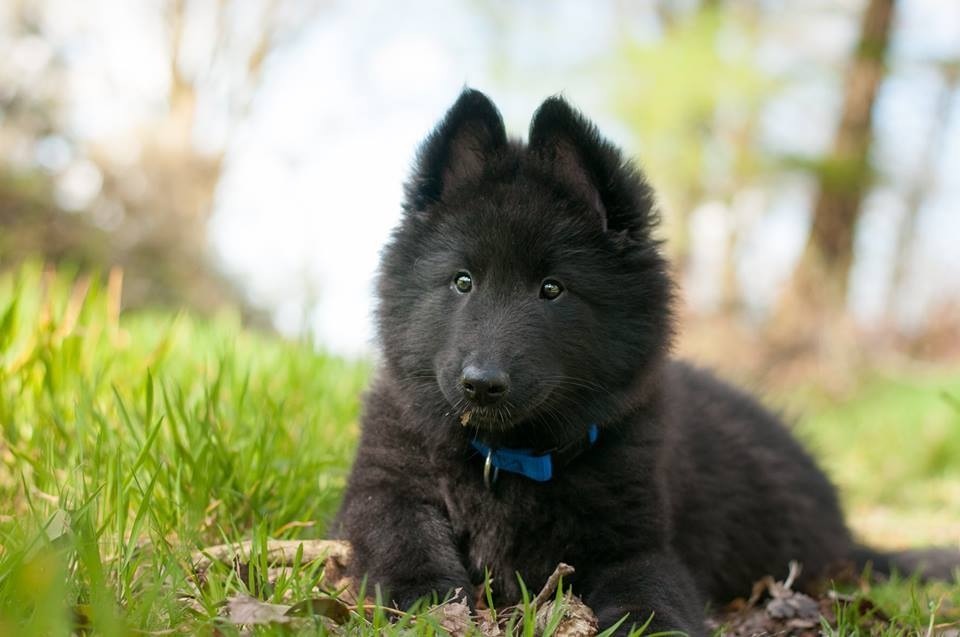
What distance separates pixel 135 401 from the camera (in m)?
4.03

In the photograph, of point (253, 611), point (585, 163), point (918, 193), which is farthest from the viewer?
point (918, 193)

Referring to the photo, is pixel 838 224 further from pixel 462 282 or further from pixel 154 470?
pixel 154 470

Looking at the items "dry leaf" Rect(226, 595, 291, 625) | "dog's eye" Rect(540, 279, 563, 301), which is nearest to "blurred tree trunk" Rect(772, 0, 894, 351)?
"dog's eye" Rect(540, 279, 563, 301)

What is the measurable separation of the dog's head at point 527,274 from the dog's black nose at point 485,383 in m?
0.07

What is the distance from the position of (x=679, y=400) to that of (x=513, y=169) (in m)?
1.38

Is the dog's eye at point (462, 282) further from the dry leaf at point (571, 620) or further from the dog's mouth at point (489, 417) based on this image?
the dry leaf at point (571, 620)

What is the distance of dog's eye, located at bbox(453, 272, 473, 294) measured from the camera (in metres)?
3.08

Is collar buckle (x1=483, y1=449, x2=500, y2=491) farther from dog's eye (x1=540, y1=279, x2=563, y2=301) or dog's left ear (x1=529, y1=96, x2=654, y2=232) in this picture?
dog's left ear (x1=529, y1=96, x2=654, y2=232)

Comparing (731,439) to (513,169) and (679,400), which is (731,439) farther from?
(513,169)

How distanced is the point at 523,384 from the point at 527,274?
421 mm

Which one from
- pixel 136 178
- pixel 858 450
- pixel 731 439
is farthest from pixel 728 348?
pixel 731 439

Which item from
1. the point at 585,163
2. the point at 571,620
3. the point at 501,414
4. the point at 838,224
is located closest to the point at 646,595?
the point at 571,620

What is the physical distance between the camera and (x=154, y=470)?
10.9ft

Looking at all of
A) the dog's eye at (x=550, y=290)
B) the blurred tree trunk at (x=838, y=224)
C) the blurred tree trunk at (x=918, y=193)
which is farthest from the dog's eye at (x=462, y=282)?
the blurred tree trunk at (x=918, y=193)
